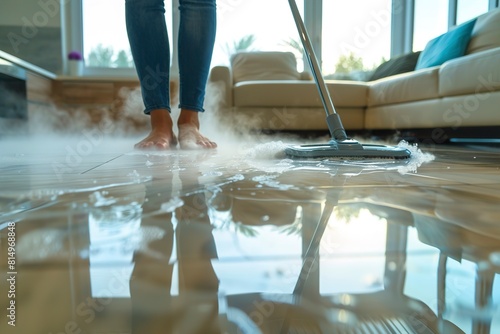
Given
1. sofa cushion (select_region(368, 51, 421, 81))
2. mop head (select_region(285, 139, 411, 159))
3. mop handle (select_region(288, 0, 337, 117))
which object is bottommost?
mop head (select_region(285, 139, 411, 159))

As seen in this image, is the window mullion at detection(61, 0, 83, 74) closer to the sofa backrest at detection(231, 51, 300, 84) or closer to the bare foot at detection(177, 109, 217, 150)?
the sofa backrest at detection(231, 51, 300, 84)

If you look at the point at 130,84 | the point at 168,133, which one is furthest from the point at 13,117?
the point at 168,133

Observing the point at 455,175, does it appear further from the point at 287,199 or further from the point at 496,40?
the point at 496,40

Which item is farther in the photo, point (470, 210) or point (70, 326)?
point (470, 210)

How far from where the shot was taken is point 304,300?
0.21m

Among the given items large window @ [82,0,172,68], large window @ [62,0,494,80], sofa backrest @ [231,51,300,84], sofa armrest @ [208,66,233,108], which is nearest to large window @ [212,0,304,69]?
large window @ [62,0,494,80]

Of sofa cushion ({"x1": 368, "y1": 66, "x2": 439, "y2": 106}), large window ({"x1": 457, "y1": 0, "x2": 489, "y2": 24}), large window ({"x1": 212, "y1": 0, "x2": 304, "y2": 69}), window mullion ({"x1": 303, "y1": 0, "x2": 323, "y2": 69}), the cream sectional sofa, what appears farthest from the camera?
window mullion ({"x1": 303, "y1": 0, "x2": 323, "y2": 69})

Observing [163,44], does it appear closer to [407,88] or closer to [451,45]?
[407,88]

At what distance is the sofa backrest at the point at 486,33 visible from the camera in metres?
2.71

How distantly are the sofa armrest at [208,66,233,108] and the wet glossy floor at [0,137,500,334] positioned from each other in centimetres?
247

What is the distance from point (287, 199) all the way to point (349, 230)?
148 mm

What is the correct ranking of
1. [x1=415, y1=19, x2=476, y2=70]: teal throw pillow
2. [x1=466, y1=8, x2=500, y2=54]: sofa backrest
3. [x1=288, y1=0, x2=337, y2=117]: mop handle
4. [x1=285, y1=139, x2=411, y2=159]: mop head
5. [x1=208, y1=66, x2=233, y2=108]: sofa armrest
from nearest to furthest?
[x1=285, y1=139, x2=411, y2=159]: mop head, [x1=288, y1=0, x2=337, y2=117]: mop handle, [x1=466, y1=8, x2=500, y2=54]: sofa backrest, [x1=415, y1=19, x2=476, y2=70]: teal throw pillow, [x1=208, y1=66, x2=233, y2=108]: sofa armrest

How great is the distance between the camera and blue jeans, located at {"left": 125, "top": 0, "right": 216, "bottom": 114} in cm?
138

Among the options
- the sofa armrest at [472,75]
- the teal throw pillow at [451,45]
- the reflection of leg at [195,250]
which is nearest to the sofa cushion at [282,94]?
the teal throw pillow at [451,45]
